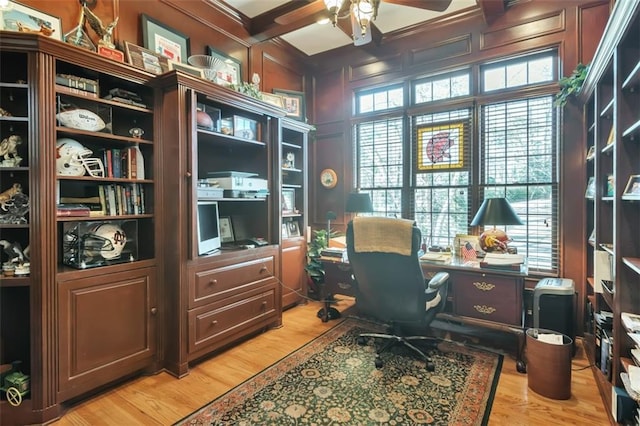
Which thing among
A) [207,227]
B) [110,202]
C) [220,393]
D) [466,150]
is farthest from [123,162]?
[466,150]

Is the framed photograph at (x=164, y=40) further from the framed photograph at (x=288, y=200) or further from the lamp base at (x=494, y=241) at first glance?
the lamp base at (x=494, y=241)

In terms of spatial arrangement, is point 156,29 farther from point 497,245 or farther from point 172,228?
point 497,245

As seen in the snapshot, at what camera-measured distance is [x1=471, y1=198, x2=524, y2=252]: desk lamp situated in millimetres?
2828

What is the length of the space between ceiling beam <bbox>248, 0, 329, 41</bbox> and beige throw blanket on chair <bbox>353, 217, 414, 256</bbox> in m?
1.85

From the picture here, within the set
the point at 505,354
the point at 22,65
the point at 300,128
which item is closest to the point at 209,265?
the point at 22,65

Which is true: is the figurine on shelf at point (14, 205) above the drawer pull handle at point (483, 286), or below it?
above

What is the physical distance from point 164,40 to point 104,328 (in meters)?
2.36

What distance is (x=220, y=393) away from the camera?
218 centimetres

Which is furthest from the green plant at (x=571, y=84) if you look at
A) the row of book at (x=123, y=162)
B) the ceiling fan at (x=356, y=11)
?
the row of book at (x=123, y=162)

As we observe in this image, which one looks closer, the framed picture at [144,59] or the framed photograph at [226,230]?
the framed picture at [144,59]

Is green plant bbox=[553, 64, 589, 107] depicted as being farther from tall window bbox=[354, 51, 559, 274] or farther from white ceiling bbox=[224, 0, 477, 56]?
white ceiling bbox=[224, 0, 477, 56]

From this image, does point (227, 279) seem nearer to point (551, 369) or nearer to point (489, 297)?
point (489, 297)

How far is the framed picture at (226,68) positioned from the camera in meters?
3.11

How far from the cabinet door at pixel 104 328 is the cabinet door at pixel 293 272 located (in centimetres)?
150
